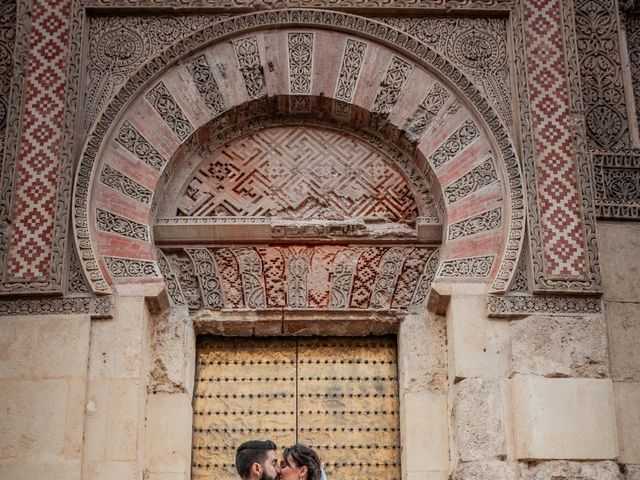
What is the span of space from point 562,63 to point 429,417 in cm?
227

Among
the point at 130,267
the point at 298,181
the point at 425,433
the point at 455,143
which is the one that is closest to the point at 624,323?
the point at 425,433

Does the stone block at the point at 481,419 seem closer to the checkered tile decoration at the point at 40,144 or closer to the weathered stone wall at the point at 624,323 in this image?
the weathered stone wall at the point at 624,323

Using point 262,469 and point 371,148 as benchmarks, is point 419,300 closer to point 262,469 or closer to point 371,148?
point 371,148

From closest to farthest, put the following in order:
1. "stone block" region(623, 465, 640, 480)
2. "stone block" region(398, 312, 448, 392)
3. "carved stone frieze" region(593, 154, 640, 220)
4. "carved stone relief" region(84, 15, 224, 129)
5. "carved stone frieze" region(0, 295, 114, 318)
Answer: "stone block" region(623, 465, 640, 480), "carved stone frieze" region(0, 295, 114, 318), "stone block" region(398, 312, 448, 392), "carved stone frieze" region(593, 154, 640, 220), "carved stone relief" region(84, 15, 224, 129)

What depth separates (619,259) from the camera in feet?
20.5

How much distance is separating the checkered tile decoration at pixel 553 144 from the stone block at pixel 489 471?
1.10 meters

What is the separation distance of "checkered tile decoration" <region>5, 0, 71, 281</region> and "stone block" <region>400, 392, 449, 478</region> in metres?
2.16

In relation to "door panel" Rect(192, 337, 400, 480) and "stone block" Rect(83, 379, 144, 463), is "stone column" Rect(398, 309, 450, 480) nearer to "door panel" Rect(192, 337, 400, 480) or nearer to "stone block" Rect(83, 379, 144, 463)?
"door panel" Rect(192, 337, 400, 480)

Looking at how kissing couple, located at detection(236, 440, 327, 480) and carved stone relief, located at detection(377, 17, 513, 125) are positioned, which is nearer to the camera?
kissing couple, located at detection(236, 440, 327, 480)

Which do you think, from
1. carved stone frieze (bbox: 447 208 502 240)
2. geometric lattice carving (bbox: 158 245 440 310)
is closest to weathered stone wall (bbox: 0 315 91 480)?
geometric lattice carving (bbox: 158 245 440 310)

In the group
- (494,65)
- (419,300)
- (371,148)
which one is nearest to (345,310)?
(419,300)

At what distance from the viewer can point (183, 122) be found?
258 inches

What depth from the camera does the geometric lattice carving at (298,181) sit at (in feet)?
21.9

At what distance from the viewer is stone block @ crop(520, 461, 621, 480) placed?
569cm
